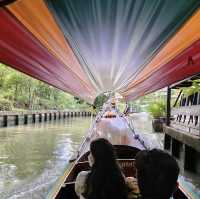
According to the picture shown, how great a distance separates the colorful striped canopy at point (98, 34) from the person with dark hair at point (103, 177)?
1096 millimetres

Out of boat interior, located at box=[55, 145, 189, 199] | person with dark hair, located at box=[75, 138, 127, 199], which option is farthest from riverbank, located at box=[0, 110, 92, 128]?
person with dark hair, located at box=[75, 138, 127, 199]

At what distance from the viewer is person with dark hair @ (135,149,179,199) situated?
1993mm

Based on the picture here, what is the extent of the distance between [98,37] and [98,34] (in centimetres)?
12

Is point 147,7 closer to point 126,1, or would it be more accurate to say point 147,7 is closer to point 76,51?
point 126,1

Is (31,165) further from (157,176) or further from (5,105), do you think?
(5,105)

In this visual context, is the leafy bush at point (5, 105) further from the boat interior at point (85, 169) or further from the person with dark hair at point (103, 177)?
the person with dark hair at point (103, 177)

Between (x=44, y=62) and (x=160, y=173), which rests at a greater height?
(x=44, y=62)

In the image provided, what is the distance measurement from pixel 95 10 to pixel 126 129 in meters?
8.94

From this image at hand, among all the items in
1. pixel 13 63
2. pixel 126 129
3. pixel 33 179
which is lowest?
pixel 33 179

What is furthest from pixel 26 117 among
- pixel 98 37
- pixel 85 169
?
pixel 98 37

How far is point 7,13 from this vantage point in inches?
104

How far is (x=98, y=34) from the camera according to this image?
11.5ft

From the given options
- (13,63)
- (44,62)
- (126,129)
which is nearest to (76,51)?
(44,62)

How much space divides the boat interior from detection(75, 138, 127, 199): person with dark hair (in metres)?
1.16
